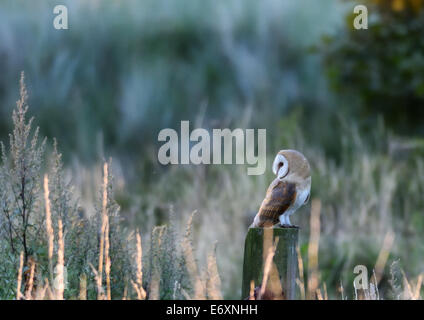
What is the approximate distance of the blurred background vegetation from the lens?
8.09 meters

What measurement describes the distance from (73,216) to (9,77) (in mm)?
8624

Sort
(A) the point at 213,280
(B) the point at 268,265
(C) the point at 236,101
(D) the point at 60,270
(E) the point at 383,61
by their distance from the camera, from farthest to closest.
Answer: (C) the point at 236,101 < (E) the point at 383,61 < (A) the point at 213,280 < (D) the point at 60,270 < (B) the point at 268,265

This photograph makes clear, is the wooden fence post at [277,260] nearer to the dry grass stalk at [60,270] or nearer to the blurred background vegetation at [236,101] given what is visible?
the dry grass stalk at [60,270]

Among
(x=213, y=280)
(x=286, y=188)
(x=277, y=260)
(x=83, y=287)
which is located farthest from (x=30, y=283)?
(x=286, y=188)

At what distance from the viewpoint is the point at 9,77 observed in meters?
12.3

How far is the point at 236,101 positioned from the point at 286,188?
8.85 m

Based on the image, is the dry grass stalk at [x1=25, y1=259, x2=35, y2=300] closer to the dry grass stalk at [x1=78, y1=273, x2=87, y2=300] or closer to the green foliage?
the dry grass stalk at [x1=78, y1=273, x2=87, y2=300]

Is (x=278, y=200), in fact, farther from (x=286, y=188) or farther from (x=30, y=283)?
(x=30, y=283)

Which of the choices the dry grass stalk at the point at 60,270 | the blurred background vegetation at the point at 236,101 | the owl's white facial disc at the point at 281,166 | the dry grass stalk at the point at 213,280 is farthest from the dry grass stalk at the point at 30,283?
the blurred background vegetation at the point at 236,101

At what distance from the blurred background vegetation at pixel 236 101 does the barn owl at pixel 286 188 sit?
342cm

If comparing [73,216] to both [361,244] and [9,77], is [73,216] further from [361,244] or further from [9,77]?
[9,77]

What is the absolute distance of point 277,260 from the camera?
344cm
